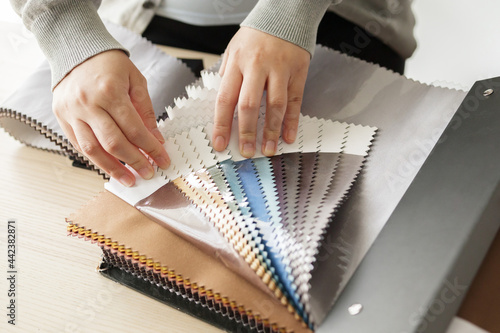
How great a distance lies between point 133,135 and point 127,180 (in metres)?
0.06

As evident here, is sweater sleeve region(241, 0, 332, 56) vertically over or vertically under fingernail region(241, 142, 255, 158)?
over

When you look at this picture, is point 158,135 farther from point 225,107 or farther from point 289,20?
point 289,20

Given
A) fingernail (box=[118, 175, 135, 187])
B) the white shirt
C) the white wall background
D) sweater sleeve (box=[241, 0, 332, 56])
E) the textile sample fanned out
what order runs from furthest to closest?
the white wall background → the white shirt → sweater sleeve (box=[241, 0, 332, 56]) → fingernail (box=[118, 175, 135, 187]) → the textile sample fanned out

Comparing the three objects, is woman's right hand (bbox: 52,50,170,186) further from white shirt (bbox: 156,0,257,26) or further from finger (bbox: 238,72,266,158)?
white shirt (bbox: 156,0,257,26)

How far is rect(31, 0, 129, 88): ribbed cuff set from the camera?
70 centimetres

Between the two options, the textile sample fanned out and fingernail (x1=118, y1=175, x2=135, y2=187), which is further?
fingernail (x1=118, y1=175, x2=135, y2=187)

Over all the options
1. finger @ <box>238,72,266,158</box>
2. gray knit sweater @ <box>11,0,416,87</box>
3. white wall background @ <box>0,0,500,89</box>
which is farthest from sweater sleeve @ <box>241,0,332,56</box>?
white wall background @ <box>0,0,500,89</box>

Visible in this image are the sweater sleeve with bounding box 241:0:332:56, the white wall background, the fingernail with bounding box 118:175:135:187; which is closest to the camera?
the fingernail with bounding box 118:175:135:187

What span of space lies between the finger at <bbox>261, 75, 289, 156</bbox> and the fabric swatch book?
0.02 m

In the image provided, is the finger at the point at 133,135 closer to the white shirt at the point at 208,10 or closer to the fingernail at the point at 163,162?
the fingernail at the point at 163,162

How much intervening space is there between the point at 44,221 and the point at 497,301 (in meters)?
0.62

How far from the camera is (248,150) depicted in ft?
2.15

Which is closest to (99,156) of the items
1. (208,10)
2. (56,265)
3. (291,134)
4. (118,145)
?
(118,145)

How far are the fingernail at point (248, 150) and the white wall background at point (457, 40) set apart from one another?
954mm
